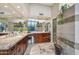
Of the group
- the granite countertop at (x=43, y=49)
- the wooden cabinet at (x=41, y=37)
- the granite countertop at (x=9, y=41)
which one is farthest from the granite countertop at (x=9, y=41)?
the granite countertop at (x=43, y=49)

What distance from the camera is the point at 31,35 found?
270cm

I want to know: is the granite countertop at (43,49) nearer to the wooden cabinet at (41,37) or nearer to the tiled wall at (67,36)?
the wooden cabinet at (41,37)

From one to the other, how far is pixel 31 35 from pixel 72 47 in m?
0.76

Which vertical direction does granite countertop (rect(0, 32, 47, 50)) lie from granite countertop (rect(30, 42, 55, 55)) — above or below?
above

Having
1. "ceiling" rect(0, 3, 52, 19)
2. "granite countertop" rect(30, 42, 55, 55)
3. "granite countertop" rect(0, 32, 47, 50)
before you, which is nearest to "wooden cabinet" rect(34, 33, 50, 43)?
"granite countertop" rect(30, 42, 55, 55)

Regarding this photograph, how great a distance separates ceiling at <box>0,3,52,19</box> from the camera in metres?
2.55

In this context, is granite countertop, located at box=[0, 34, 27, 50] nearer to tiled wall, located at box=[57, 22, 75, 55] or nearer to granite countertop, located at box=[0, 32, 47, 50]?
granite countertop, located at box=[0, 32, 47, 50]

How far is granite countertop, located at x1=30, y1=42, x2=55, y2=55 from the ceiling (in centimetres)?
51

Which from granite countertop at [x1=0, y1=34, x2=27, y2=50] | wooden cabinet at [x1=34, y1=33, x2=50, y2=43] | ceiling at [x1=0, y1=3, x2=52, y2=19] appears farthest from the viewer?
wooden cabinet at [x1=34, y1=33, x2=50, y2=43]

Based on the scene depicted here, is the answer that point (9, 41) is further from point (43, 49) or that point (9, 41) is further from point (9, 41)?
point (43, 49)

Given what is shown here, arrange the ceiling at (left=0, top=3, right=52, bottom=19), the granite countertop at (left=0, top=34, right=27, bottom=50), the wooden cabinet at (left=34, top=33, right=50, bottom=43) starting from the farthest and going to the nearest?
the wooden cabinet at (left=34, top=33, right=50, bottom=43)
the ceiling at (left=0, top=3, right=52, bottom=19)
the granite countertop at (left=0, top=34, right=27, bottom=50)

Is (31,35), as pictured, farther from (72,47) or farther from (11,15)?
(72,47)

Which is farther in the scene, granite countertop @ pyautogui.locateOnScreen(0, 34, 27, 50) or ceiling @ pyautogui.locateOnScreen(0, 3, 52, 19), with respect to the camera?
ceiling @ pyautogui.locateOnScreen(0, 3, 52, 19)

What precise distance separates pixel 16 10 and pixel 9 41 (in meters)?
0.56
